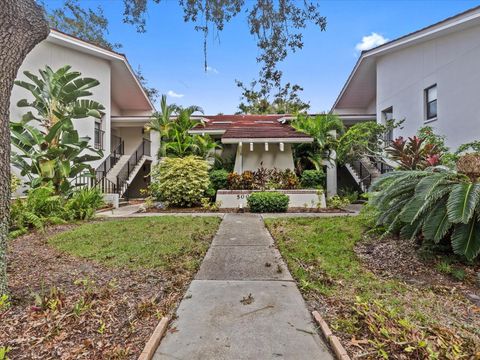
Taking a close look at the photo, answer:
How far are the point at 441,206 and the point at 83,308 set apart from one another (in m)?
4.99

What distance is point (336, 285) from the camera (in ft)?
11.9

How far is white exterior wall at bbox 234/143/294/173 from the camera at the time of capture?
13070 mm

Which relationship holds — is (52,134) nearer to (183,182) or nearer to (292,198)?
(183,182)

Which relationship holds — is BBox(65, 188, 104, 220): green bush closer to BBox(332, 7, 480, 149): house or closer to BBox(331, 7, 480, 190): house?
BBox(331, 7, 480, 190): house

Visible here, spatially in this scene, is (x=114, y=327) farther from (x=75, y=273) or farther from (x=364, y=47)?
(x=364, y=47)

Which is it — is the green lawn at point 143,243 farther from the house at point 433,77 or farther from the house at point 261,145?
the house at point 433,77

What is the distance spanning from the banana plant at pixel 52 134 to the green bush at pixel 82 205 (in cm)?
53

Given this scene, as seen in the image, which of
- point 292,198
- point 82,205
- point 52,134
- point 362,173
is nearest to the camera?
point 52,134

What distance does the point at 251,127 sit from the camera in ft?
48.8

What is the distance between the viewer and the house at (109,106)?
1168 cm

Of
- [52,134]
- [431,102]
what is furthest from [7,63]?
[431,102]

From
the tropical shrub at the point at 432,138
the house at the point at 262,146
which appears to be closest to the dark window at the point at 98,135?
the house at the point at 262,146

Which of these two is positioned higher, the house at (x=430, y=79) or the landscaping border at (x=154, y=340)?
the house at (x=430, y=79)

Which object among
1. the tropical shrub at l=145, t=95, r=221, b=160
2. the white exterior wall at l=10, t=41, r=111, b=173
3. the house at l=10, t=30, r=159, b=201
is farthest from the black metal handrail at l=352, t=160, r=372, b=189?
the white exterior wall at l=10, t=41, r=111, b=173
